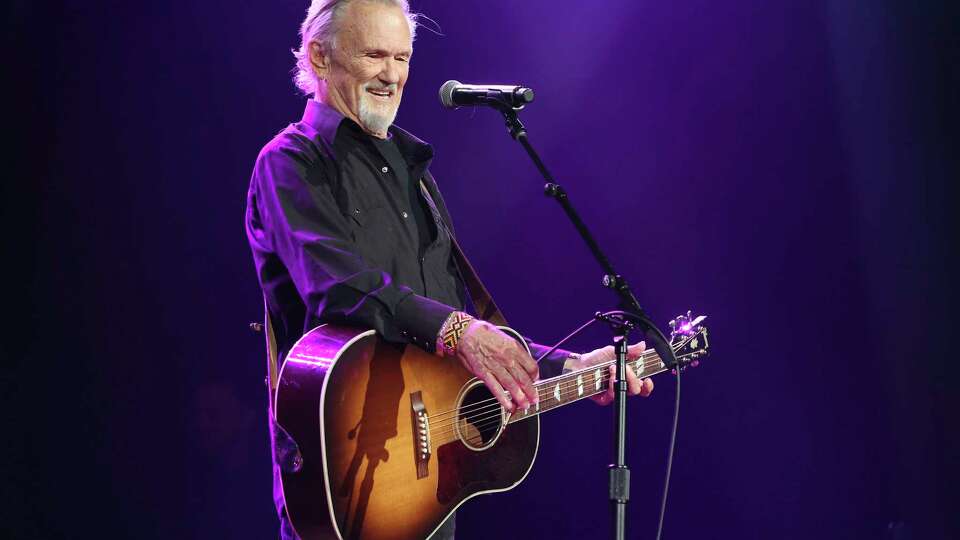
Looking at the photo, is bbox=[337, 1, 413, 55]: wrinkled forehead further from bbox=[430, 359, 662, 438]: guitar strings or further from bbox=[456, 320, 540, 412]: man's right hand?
bbox=[430, 359, 662, 438]: guitar strings

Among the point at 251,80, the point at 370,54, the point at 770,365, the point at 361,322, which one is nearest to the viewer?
the point at 361,322

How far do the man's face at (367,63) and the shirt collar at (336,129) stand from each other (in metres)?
0.05

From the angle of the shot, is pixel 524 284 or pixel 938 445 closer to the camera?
pixel 938 445

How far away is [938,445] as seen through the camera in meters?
3.47

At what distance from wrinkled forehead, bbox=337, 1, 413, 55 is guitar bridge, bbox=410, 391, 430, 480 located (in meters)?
0.98

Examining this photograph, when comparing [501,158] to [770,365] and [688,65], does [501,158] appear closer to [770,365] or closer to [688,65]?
[688,65]

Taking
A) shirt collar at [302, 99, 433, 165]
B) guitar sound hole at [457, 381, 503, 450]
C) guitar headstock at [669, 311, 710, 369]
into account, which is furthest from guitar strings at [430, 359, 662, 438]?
shirt collar at [302, 99, 433, 165]

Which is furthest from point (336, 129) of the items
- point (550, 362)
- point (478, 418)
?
point (550, 362)

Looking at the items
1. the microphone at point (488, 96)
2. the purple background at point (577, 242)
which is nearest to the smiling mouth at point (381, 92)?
the microphone at point (488, 96)

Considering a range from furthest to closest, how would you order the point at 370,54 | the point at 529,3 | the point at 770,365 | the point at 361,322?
the point at 529,3 → the point at 770,365 → the point at 370,54 → the point at 361,322

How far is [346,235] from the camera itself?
2.05m

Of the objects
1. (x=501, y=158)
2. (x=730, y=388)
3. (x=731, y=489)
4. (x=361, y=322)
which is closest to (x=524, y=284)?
(x=501, y=158)

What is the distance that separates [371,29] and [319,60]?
0.18 m

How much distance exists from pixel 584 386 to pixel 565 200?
682mm
